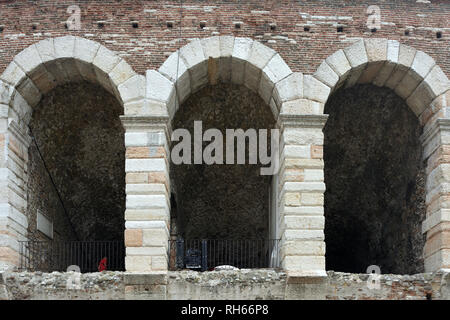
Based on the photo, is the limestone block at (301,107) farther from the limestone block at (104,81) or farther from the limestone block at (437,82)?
the limestone block at (104,81)

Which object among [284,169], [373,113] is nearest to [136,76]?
[284,169]

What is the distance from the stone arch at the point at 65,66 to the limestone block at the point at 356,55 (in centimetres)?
331

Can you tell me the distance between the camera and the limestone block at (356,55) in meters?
12.8

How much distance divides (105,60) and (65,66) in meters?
0.79

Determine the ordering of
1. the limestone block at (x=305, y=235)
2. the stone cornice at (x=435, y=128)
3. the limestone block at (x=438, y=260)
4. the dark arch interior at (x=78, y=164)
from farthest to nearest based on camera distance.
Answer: the dark arch interior at (x=78, y=164) → the stone cornice at (x=435, y=128) → the limestone block at (x=438, y=260) → the limestone block at (x=305, y=235)

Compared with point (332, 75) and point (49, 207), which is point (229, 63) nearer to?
point (332, 75)

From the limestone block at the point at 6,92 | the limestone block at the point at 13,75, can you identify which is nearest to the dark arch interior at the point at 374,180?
the limestone block at the point at 13,75

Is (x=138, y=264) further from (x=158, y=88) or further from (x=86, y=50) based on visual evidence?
(x=86, y=50)

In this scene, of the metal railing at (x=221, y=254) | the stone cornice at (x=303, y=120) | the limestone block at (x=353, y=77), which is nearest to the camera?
the stone cornice at (x=303, y=120)

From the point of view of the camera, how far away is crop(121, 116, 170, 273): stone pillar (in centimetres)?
1188

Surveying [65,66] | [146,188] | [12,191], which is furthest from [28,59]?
[146,188]

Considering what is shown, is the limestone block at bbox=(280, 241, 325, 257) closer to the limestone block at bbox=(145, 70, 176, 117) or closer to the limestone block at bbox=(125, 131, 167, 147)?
the limestone block at bbox=(125, 131, 167, 147)

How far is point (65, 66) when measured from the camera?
13.0 m

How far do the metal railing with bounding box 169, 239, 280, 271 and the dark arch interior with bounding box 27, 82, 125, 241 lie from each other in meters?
1.61
